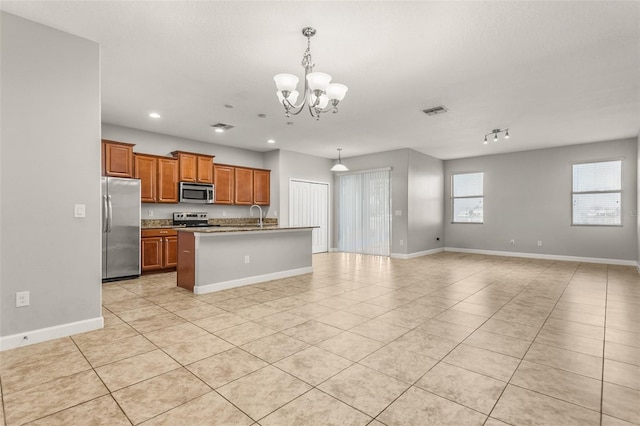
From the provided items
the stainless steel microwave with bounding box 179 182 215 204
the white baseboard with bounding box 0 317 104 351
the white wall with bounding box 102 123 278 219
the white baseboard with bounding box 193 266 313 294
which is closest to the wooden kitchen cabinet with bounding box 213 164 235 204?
the stainless steel microwave with bounding box 179 182 215 204

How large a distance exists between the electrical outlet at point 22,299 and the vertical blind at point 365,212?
7.14 meters

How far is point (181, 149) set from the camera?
22.7 feet

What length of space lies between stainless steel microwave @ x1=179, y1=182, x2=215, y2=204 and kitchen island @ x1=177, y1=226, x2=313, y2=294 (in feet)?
6.08

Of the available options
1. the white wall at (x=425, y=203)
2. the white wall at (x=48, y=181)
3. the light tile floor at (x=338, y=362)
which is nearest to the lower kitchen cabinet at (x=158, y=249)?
the light tile floor at (x=338, y=362)

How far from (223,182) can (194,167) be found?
2.53 feet

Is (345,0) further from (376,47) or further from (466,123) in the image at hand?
(466,123)

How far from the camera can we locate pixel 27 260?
2746 mm

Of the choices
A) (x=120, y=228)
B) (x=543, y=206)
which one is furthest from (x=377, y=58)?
(x=543, y=206)

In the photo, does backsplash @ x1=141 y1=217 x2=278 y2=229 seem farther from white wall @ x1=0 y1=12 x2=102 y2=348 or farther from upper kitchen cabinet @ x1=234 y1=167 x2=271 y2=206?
white wall @ x1=0 y1=12 x2=102 y2=348

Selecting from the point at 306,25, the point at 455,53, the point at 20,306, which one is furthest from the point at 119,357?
the point at 455,53

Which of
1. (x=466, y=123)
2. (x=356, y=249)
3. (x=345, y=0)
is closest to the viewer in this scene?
(x=345, y=0)

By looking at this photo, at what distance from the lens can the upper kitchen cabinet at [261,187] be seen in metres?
7.99

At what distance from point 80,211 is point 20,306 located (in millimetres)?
919

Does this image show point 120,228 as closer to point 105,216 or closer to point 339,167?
point 105,216
